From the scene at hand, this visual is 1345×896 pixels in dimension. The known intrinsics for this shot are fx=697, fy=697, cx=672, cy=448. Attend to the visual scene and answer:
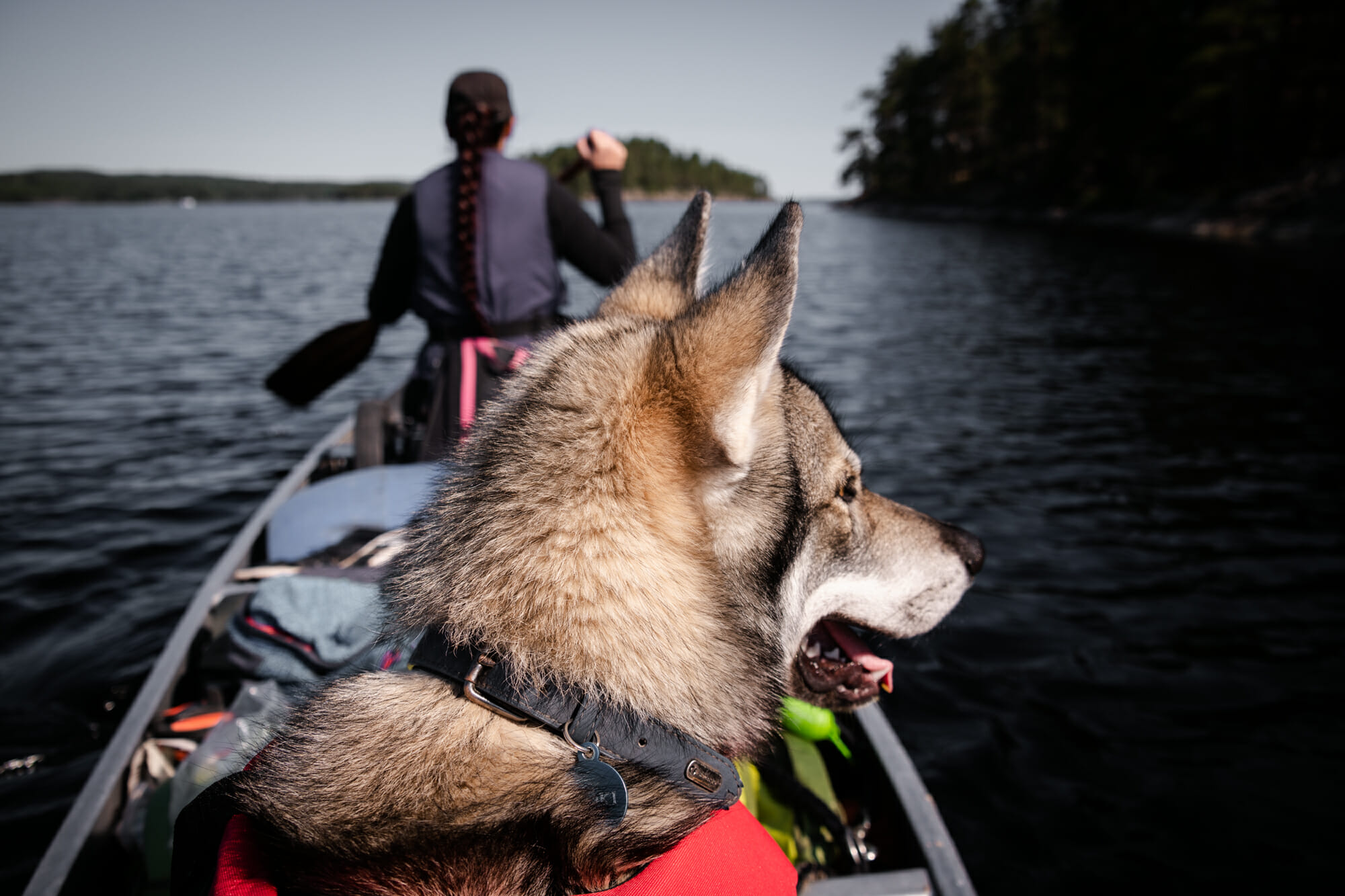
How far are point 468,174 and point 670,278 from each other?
2912mm

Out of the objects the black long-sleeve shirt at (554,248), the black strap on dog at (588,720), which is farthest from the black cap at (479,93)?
the black strap on dog at (588,720)

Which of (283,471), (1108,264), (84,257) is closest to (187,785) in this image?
(283,471)

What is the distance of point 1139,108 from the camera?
52.0 meters

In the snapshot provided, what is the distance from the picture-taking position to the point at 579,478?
1626 millimetres

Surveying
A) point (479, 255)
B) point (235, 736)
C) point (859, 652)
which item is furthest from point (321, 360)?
point (859, 652)

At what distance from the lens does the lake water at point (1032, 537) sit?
193 inches

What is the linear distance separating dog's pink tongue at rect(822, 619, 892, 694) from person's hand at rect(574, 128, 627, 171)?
14.7ft

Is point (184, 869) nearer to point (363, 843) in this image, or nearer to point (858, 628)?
point (363, 843)

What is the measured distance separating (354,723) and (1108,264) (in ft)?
120

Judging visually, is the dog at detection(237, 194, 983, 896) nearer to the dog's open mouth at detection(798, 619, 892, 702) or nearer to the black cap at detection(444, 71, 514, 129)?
the dog's open mouth at detection(798, 619, 892, 702)

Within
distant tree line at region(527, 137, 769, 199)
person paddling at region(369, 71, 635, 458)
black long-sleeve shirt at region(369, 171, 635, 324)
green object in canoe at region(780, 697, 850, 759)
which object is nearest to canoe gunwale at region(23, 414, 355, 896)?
person paddling at region(369, 71, 635, 458)

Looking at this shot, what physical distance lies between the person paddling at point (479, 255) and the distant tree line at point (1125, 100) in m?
46.1

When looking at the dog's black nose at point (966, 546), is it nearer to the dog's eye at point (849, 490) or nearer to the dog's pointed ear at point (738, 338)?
the dog's eye at point (849, 490)

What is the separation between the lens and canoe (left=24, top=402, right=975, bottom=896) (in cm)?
276
